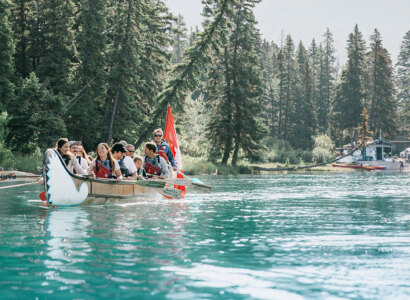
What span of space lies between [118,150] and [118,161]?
91 centimetres

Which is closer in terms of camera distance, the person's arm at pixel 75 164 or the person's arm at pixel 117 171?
the person's arm at pixel 75 164

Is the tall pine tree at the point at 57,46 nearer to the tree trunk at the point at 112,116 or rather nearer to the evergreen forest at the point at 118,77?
the evergreen forest at the point at 118,77

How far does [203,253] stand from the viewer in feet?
29.1

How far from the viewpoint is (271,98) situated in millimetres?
92625

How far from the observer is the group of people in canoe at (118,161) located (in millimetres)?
15074

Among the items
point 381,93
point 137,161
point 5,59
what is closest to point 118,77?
point 5,59

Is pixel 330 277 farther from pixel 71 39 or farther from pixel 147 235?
pixel 71 39

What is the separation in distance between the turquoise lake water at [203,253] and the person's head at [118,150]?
1596 millimetres

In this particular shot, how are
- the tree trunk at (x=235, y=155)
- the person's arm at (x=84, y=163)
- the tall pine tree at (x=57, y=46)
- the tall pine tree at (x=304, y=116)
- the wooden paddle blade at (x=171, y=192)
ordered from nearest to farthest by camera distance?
the person's arm at (x=84, y=163), the wooden paddle blade at (x=171, y=192), the tall pine tree at (x=57, y=46), the tree trunk at (x=235, y=155), the tall pine tree at (x=304, y=116)

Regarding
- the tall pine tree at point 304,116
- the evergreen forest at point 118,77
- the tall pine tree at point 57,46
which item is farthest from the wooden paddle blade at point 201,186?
the tall pine tree at point 304,116

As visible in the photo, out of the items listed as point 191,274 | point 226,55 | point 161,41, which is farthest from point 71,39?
point 191,274

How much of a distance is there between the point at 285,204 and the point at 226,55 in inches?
1478

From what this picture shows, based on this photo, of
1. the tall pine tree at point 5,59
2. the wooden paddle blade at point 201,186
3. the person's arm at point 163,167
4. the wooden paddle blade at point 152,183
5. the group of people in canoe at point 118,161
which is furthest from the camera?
the tall pine tree at point 5,59

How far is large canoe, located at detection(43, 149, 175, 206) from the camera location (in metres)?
13.9
